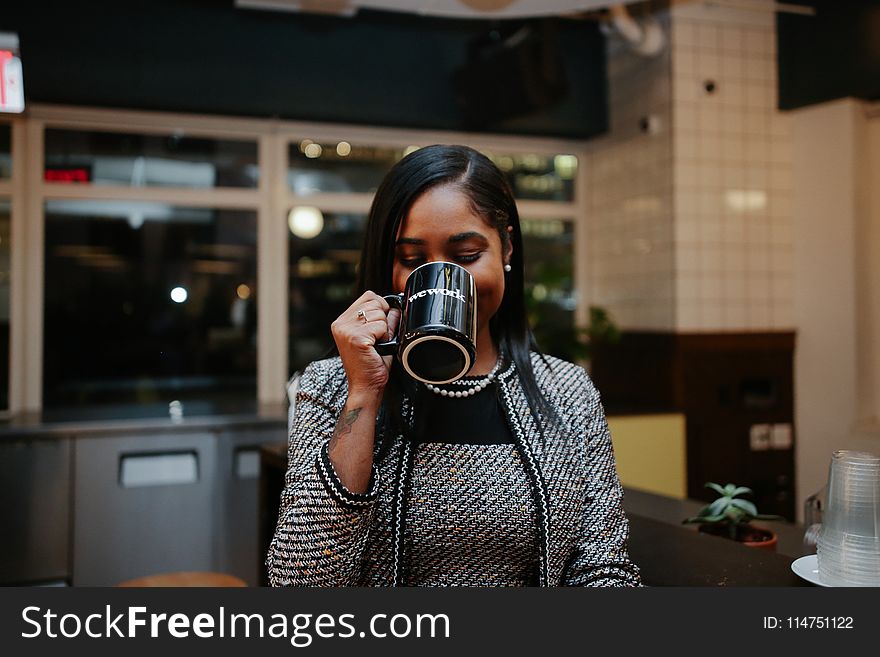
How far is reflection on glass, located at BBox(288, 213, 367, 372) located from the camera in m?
3.49

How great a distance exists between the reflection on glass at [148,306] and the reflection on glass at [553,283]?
1334mm

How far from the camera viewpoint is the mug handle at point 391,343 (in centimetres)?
77

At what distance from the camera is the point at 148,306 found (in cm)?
328

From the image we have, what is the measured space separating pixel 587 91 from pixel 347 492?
3.16m

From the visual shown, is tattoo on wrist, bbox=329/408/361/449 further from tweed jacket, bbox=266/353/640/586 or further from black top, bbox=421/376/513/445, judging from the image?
black top, bbox=421/376/513/445

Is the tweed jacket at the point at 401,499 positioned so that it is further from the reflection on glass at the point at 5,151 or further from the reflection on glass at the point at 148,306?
the reflection on glass at the point at 5,151

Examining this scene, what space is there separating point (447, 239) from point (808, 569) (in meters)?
0.63

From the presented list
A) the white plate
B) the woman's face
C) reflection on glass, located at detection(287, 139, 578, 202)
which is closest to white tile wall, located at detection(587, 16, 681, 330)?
reflection on glass, located at detection(287, 139, 578, 202)

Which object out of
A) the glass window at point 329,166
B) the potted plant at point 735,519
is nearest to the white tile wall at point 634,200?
the glass window at point 329,166

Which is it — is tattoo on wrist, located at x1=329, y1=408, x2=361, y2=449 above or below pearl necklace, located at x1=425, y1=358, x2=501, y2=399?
below

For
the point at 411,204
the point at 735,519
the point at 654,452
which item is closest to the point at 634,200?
the point at 654,452

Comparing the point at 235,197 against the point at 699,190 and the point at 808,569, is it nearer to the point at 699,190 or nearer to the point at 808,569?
the point at 699,190

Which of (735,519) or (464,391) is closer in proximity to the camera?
(464,391)

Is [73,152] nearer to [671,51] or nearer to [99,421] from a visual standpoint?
[99,421]
